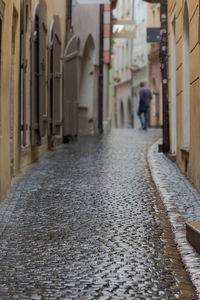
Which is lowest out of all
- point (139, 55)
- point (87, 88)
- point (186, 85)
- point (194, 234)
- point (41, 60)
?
point (194, 234)

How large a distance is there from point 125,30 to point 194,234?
954 inches

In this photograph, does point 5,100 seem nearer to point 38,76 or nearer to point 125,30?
point 38,76

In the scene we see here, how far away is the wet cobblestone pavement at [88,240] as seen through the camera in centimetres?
544

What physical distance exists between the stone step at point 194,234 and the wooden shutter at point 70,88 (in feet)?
42.1

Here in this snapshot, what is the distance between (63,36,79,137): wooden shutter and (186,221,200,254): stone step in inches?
505

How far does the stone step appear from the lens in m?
6.45

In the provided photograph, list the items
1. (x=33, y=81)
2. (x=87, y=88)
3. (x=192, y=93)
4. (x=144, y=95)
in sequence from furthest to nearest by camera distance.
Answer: (x=144, y=95) → (x=87, y=88) → (x=33, y=81) → (x=192, y=93)

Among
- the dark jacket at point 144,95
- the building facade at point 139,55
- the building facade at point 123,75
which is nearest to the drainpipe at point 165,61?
the dark jacket at point 144,95

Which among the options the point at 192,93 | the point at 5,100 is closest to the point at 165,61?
the point at 192,93

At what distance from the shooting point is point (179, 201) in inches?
365

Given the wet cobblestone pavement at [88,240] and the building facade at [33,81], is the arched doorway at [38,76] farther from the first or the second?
the wet cobblestone pavement at [88,240]

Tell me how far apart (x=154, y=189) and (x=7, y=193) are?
184 cm

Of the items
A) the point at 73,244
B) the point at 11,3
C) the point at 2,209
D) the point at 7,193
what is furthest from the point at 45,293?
the point at 11,3

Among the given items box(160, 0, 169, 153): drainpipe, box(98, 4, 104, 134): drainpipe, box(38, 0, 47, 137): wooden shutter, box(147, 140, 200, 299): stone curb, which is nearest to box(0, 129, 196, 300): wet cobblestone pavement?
box(147, 140, 200, 299): stone curb
